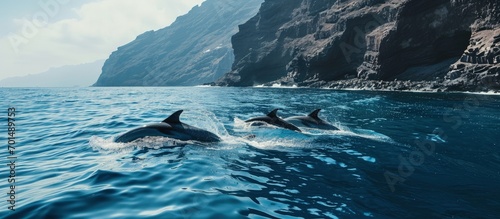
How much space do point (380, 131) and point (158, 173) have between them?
485 inches

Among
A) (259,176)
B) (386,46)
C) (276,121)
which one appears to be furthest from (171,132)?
(386,46)

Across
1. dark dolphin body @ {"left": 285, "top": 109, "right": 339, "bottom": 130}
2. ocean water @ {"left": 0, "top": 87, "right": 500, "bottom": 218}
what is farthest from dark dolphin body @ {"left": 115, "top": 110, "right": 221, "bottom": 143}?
dark dolphin body @ {"left": 285, "top": 109, "right": 339, "bottom": 130}

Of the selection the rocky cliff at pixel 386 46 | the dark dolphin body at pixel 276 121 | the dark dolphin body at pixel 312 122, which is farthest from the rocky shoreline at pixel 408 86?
the dark dolphin body at pixel 276 121

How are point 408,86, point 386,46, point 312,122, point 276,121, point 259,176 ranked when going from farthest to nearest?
point 386,46 < point 408,86 < point 312,122 < point 276,121 < point 259,176

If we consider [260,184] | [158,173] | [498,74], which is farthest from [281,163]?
[498,74]

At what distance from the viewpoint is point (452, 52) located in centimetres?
5409

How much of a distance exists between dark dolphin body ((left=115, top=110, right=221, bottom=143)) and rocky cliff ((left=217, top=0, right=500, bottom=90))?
44.2 meters

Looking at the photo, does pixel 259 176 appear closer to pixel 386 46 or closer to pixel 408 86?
pixel 408 86

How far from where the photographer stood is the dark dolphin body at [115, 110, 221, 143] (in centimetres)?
1211

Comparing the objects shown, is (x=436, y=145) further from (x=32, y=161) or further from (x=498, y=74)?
(x=498, y=74)

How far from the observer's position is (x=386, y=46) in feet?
197

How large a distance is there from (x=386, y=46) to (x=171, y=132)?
56438mm

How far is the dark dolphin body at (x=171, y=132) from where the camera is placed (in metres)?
12.1

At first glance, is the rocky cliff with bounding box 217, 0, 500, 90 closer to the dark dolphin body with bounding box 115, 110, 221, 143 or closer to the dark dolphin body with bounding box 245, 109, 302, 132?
the dark dolphin body with bounding box 245, 109, 302, 132
